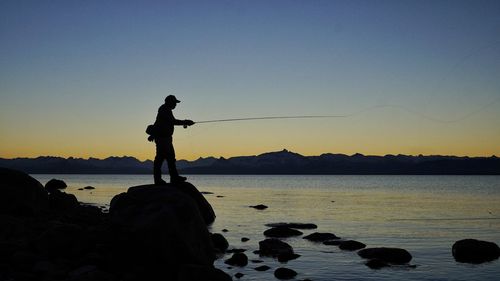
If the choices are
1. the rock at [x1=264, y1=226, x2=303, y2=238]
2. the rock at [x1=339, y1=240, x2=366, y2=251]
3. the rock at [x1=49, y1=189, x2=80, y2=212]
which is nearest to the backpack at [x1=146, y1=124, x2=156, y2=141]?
the rock at [x1=339, y1=240, x2=366, y2=251]

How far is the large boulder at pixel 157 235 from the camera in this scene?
45.5ft

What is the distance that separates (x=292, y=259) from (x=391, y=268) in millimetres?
4290

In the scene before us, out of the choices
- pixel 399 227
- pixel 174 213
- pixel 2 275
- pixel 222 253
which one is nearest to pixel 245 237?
pixel 222 253

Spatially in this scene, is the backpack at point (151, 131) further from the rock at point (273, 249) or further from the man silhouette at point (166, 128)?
the rock at point (273, 249)

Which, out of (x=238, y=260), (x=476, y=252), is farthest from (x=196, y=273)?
(x=476, y=252)

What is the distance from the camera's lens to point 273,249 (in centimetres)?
2358

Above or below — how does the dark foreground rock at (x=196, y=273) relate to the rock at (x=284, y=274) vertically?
above

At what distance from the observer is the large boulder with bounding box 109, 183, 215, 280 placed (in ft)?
45.5

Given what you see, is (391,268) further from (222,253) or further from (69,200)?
(69,200)

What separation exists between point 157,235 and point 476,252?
15.6 metres

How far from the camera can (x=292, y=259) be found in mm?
22125

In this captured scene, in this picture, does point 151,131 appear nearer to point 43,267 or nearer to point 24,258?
point 24,258

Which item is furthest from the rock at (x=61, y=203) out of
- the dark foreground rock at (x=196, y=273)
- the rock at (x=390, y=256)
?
the dark foreground rock at (x=196, y=273)

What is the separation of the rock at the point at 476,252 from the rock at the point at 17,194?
19204 mm
